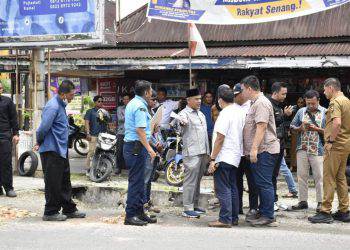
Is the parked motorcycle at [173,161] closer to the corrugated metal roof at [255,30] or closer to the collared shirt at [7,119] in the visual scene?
the collared shirt at [7,119]

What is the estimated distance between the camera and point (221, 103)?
27.7ft

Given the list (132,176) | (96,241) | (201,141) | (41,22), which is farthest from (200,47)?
(96,241)

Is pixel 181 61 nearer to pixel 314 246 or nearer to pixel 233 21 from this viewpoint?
pixel 233 21

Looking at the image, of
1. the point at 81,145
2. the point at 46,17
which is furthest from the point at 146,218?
the point at 81,145

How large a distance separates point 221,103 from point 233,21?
5.68 m

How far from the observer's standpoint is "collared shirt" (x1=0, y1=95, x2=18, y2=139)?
412 inches

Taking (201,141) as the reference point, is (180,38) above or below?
above

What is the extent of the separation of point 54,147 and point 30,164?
16.4 feet

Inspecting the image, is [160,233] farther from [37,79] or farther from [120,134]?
[37,79]

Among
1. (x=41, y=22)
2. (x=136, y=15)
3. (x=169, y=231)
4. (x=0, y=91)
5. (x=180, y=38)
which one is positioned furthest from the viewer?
(x=136, y=15)

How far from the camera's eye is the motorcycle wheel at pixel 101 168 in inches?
499

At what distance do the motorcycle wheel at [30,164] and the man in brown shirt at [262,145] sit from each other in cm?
599

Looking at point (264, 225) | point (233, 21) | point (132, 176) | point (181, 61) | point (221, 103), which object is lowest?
point (264, 225)

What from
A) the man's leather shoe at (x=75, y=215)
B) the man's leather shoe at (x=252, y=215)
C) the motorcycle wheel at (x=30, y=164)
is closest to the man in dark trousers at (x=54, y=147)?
the man's leather shoe at (x=75, y=215)
